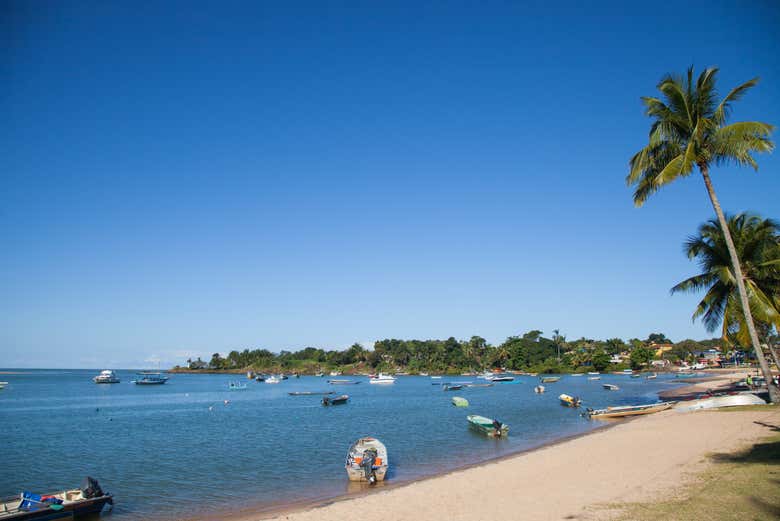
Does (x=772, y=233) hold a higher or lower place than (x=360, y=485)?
higher

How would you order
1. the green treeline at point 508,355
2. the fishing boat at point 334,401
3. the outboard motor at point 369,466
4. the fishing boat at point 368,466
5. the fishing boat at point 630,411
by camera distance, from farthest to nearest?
the green treeline at point 508,355 < the fishing boat at point 334,401 < the fishing boat at point 630,411 < the fishing boat at point 368,466 < the outboard motor at point 369,466

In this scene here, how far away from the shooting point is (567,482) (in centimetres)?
1755

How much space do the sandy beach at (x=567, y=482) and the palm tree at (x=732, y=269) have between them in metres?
7.52

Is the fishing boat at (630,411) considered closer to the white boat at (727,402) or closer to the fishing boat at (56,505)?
the white boat at (727,402)

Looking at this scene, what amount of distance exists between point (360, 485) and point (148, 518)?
898cm

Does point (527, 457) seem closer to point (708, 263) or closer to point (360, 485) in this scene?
point (360, 485)

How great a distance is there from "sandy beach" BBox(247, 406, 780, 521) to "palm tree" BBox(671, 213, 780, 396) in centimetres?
752

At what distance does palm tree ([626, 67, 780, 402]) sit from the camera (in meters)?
22.5

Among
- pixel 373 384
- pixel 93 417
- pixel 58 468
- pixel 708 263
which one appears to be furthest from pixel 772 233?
pixel 373 384

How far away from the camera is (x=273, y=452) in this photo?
103ft

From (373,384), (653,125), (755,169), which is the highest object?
(653,125)

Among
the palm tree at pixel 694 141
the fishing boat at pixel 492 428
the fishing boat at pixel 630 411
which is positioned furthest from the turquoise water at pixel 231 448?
the palm tree at pixel 694 141

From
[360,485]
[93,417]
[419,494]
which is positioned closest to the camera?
[419,494]

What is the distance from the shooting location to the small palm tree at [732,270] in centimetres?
3162
